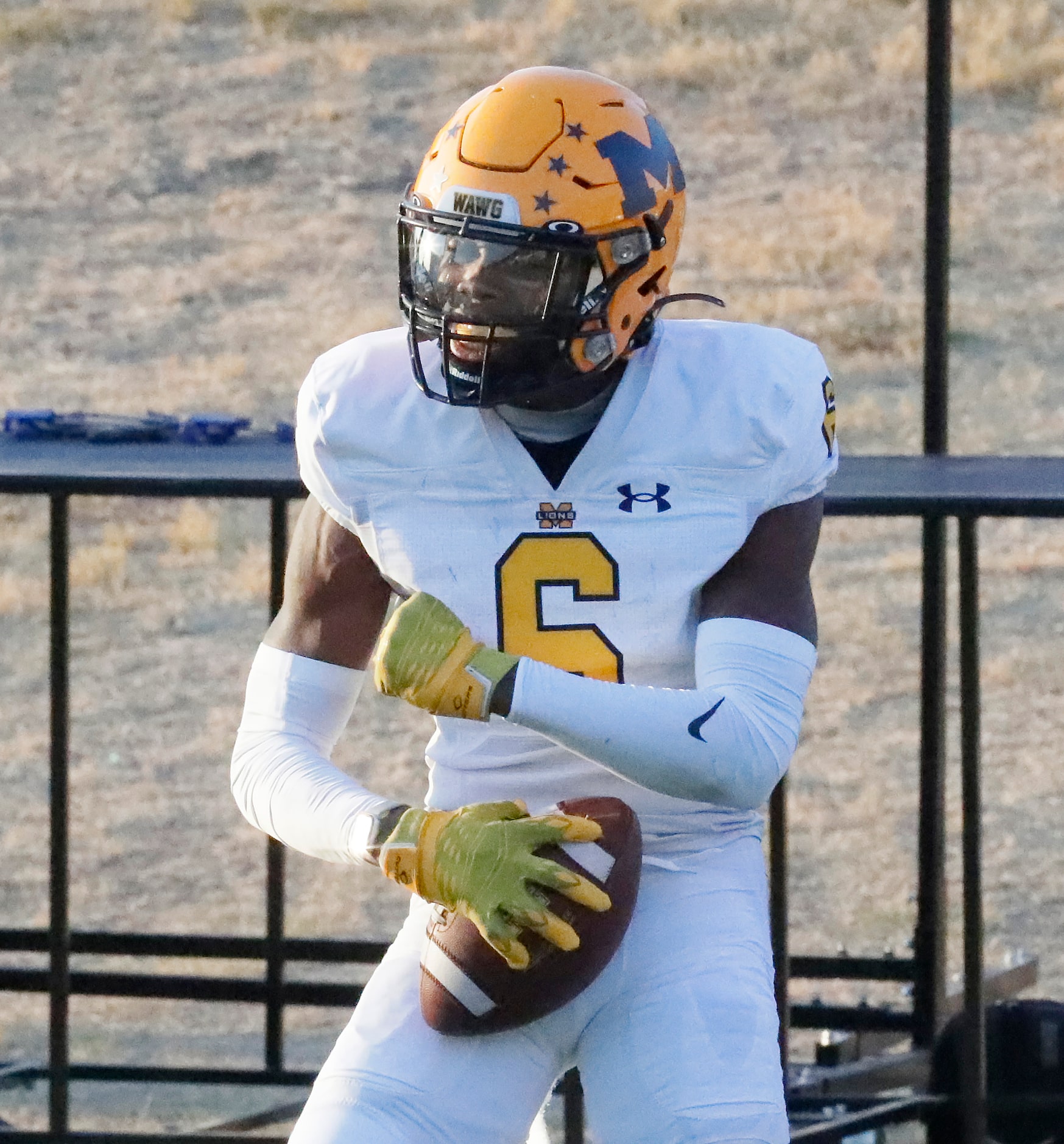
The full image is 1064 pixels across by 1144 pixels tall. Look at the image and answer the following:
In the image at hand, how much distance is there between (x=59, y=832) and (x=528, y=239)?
142cm

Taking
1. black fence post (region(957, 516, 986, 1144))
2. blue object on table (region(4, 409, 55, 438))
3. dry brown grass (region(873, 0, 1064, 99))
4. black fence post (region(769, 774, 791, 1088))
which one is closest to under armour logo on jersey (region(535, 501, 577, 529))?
black fence post (region(769, 774, 791, 1088))

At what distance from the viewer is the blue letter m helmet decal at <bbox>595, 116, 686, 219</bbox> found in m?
2.38

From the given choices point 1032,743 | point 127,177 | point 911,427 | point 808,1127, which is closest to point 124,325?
point 127,177

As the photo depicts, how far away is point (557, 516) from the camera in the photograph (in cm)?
236

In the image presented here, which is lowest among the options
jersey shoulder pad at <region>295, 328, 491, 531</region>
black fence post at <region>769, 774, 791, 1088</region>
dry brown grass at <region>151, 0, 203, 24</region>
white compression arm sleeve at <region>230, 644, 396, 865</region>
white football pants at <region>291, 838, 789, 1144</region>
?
dry brown grass at <region>151, 0, 203, 24</region>

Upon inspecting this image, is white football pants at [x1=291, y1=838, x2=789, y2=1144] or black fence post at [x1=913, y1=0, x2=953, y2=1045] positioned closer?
white football pants at [x1=291, y1=838, x2=789, y2=1144]

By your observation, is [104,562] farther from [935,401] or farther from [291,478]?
[291,478]

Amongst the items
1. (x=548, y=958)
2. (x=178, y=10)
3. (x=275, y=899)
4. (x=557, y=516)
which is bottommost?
(x=178, y=10)

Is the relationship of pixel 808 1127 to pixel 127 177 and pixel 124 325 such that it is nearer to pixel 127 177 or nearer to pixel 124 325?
pixel 124 325

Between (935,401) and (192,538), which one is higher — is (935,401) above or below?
above

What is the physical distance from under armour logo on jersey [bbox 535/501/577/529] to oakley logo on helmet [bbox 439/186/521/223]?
311 mm

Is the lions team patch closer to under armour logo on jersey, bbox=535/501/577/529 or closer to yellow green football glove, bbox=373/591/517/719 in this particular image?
under armour logo on jersey, bbox=535/501/577/529

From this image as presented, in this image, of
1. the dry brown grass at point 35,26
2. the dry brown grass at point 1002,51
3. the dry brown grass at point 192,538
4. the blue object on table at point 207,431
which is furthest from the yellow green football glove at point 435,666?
the dry brown grass at point 35,26

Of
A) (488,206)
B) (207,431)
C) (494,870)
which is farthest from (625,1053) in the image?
(207,431)
